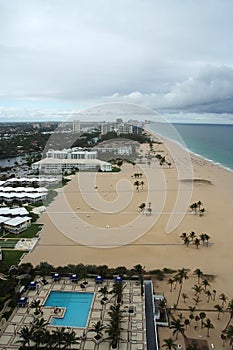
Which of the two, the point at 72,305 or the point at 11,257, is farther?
the point at 11,257

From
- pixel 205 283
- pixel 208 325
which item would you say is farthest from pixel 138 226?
pixel 208 325

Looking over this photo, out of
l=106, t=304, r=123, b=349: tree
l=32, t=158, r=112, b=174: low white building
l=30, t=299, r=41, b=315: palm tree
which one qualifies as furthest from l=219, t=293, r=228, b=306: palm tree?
l=32, t=158, r=112, b=174: low white building

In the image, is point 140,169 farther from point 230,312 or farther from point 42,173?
point 230,312

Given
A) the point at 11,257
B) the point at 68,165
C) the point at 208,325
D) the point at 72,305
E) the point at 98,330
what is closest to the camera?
the point at 98,330

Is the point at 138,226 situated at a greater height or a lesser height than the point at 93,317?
greater

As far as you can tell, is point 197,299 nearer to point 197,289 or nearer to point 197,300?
point 197,300

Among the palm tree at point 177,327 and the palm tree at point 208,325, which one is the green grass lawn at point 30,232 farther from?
the palm tree at point 208,325

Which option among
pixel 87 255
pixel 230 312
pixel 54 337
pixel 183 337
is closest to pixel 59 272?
pixel 87 255

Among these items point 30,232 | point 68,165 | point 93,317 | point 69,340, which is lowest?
point 93,317
